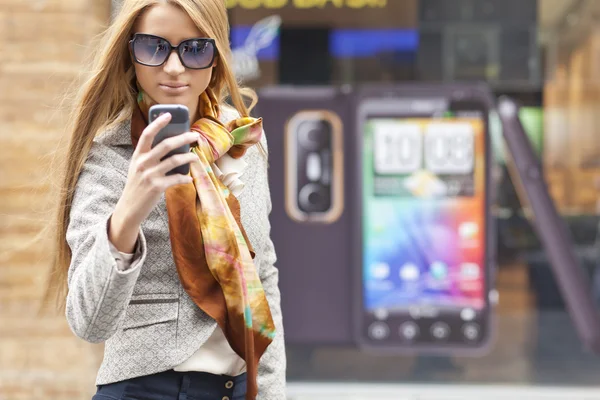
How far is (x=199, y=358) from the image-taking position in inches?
70.0

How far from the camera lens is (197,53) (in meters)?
1.75

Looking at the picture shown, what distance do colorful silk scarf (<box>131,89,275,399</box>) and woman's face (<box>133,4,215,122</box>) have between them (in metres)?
0.08

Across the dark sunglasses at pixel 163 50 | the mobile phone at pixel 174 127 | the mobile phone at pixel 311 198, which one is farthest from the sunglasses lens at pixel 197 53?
the mobile phone at pixel 311 198

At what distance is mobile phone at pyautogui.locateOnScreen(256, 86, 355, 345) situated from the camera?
16.2 feet

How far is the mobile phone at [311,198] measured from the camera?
4934mm

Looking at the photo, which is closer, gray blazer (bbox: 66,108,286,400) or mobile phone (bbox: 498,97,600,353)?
→ gray blazer (bbox: 66,108,286,400)

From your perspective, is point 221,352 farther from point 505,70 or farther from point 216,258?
point 505,70

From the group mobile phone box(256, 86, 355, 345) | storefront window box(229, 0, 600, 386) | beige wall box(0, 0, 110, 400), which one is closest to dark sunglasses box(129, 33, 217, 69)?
beige wall box(0, 0, 110, 400)

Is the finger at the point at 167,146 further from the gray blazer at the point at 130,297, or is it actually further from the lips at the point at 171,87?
the lips at the point at 171,87

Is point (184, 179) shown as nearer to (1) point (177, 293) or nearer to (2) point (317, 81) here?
(1) point (177, 293)

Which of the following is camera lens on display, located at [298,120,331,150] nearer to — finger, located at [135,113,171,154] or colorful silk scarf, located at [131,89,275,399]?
colorful silk scarf, located at [131,89,275,399]

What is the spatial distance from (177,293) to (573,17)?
3.75 metres

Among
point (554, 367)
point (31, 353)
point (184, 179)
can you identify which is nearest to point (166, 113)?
point (184, 179)

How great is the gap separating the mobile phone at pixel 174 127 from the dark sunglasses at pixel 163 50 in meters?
0.24
